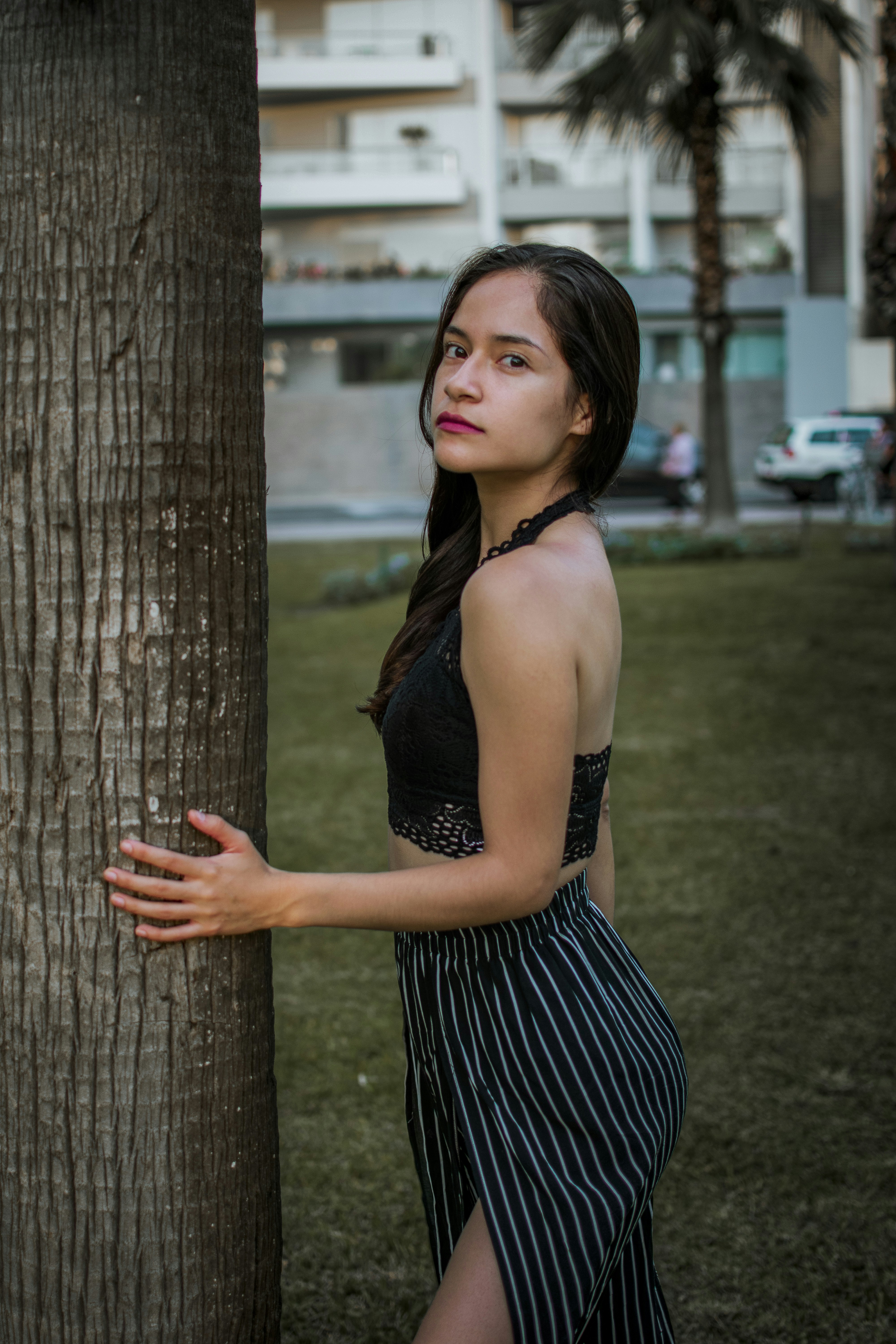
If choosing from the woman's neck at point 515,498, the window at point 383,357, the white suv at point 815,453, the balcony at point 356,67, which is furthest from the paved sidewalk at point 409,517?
the woman's neck at point 515,498

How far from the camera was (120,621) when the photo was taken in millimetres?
1559

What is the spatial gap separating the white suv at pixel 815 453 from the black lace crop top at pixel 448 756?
2439cm

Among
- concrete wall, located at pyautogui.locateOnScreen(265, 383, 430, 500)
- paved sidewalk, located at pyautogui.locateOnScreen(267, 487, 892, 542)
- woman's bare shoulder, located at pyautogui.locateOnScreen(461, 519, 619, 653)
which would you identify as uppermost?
concrete wall, located at pyautogui.locateOnScreen(265, 383, 430, 500)

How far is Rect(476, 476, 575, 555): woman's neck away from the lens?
1.74 m

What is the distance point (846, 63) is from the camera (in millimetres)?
34344

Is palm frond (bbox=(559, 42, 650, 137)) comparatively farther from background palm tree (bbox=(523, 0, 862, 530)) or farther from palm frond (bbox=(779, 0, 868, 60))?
palm frond (bbox=(779, 0, 868, 60))

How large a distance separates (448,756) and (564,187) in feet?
121

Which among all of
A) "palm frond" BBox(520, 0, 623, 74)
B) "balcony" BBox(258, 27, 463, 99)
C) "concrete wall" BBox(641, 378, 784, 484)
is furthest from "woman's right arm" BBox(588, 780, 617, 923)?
"balcony" BBox(258, 27, 463, 99)

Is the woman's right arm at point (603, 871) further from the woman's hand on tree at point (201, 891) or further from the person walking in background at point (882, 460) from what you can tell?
the person walking in background at point (882, 460)

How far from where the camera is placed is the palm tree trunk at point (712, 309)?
682 inches

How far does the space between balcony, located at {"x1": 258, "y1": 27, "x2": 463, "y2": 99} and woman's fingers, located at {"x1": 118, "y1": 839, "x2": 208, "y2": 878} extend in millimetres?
37202

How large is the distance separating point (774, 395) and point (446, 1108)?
112 feet

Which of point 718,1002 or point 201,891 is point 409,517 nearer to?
point 718,1002

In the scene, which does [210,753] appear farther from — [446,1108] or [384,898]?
[446,1108]
